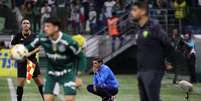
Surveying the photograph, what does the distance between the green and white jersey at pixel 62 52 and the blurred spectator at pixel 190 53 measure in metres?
12.7

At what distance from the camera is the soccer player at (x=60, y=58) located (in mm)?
12117

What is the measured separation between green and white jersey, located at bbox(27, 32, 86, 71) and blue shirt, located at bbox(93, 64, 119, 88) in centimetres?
336

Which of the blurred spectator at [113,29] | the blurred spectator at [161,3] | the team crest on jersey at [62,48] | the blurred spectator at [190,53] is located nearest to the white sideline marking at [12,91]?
the blurred spectator at [190,53]

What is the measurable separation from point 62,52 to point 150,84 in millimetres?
1768

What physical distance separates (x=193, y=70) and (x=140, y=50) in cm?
1440

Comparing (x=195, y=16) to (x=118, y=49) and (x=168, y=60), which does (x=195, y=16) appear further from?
(x=168, y=60)

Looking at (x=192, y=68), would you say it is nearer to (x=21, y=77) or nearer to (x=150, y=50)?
(x=21, y=77)

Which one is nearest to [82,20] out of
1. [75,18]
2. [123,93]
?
[75,18]

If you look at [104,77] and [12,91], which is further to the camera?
[12,91]

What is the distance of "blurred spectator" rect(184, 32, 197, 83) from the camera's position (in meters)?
24.8

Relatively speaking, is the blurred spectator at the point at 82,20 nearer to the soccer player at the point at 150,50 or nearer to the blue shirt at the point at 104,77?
the blue shirt at the point at 104,77

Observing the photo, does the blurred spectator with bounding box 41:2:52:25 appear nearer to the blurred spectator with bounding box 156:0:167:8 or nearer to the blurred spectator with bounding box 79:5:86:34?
the blurred spectator with bounding box 79:5:86:34

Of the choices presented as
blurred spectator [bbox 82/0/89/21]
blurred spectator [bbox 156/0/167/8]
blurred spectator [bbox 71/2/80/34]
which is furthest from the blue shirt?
blurred spectator [bbox 156/0/167/8]

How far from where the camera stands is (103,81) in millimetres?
15836
